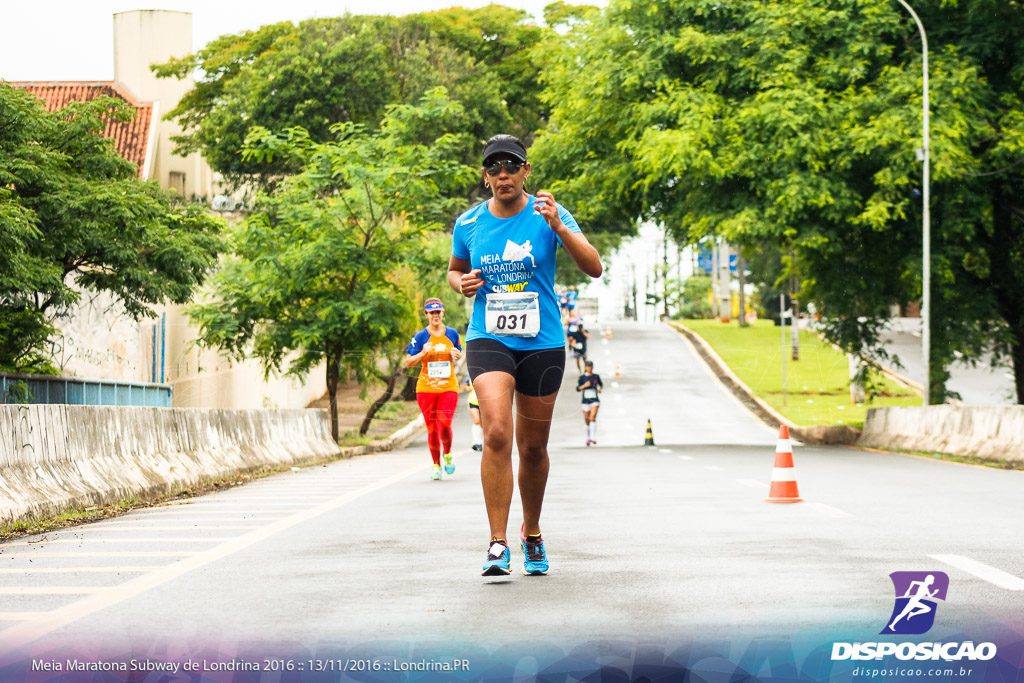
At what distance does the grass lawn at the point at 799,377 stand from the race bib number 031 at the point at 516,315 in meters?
24.3

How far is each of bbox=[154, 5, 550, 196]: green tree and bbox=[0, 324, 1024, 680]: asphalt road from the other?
35.4 m

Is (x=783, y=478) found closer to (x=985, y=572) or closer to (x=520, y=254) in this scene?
(x=985, y=572)

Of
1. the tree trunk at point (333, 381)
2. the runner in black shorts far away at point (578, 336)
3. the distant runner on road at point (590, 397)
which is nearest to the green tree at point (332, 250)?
the tree trunk at point (333, 381)

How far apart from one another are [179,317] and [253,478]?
1564 cm

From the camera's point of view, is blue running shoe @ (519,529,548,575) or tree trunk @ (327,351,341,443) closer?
blue running shoe @ (519,529,548,575)

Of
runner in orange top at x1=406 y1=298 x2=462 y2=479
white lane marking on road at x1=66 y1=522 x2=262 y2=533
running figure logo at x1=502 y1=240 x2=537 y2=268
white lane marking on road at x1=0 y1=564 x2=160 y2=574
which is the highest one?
running figure logo at x1=502 y1=240 x2=537 y2=268

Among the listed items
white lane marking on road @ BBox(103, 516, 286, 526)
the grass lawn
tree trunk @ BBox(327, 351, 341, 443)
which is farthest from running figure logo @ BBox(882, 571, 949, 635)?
the grass lawn

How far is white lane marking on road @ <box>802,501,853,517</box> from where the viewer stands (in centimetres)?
1015

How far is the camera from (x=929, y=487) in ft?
44.0

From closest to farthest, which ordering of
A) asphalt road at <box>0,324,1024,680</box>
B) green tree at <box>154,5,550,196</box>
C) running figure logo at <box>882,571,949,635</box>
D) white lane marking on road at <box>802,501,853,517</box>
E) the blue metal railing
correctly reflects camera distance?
1. running figure logo at <box>882,571,949,635</box>
2. asphalt road at <box>0,324,1024,680</box>
3. white lane marking on road at <box>802,501,853,517</box>
4. the blue metal railing
5. green tree at <box>154,5,550,196</box>

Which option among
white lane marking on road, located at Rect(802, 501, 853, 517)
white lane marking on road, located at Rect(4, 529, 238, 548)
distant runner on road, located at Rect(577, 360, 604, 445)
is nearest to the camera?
white lane marking on road, located at Rect(4, 529, 238, 548)

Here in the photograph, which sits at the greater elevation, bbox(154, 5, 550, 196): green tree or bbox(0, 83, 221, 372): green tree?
bbox(154, 5, 550, 196): green tree

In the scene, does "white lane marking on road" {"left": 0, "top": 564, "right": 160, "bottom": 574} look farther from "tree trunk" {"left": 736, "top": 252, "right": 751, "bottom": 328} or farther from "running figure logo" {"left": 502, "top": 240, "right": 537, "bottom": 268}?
"tree trunk" {"left": 736, "top": 252, "right": 751, "bottom": 328}

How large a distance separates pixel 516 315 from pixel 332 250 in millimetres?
20753
